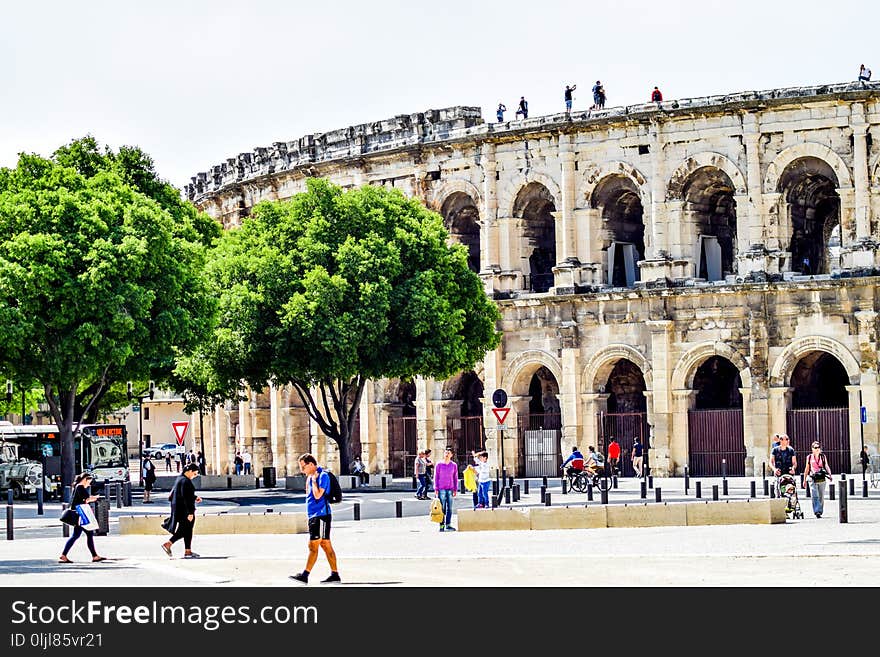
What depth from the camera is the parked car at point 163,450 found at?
88.2 meters

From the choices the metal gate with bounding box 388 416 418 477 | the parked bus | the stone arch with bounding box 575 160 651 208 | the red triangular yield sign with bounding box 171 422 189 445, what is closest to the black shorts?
the red triangular yield sign with bounding box 171 422 189 445

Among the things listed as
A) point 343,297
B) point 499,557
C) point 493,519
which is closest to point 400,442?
point 343,297

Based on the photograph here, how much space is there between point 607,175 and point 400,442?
1231 cm

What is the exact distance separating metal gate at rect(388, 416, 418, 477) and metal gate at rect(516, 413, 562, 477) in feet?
15.8

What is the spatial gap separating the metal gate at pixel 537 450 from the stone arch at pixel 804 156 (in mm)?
10944

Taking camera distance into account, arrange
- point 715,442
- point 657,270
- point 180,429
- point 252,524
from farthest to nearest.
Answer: point 657,270, point 715,442, point 180,429, point 252,524

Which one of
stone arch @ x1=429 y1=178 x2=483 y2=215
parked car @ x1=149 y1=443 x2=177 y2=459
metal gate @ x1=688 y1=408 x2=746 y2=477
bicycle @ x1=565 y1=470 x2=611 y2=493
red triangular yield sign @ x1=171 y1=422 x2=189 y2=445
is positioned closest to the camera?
bicycle @ x1=565 y1=470 x2=611 y2=493

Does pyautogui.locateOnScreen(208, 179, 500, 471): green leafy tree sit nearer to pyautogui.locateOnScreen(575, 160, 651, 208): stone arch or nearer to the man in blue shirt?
pyautogui.locateOnScreen(575, 160, 651, 208): stone arch

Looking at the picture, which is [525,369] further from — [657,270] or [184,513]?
[184,513]

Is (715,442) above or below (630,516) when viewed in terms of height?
above

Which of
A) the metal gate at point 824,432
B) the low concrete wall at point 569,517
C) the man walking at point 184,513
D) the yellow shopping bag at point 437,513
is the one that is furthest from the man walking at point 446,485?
the metal gate at point 824,432

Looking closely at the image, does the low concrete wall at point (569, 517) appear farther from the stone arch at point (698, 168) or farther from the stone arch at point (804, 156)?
the stone arch at point (698, 168)

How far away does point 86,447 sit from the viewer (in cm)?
5266

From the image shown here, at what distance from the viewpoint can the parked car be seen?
88.2 metres
